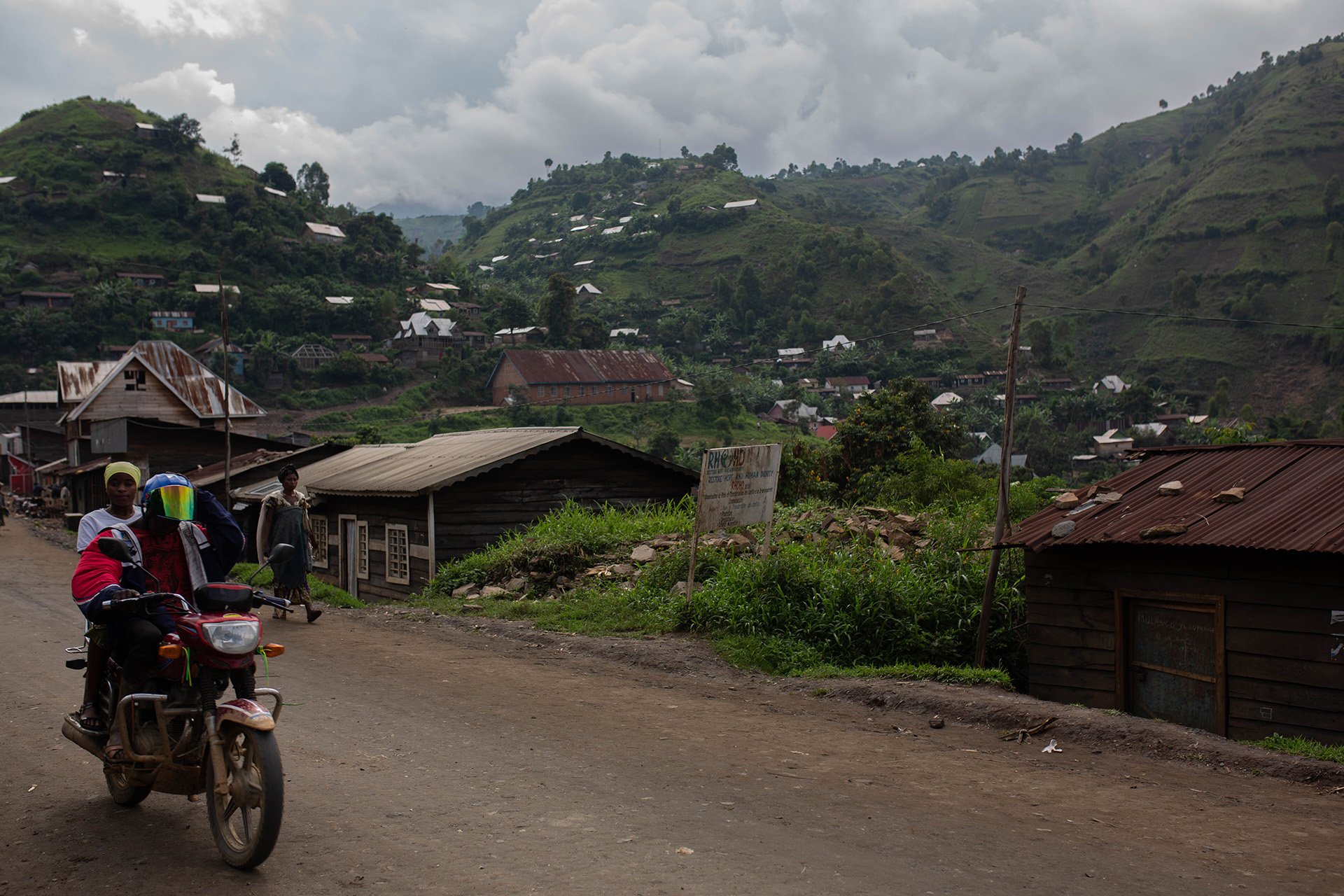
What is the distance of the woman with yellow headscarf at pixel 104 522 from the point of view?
5.38m

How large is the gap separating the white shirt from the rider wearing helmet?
0.05m

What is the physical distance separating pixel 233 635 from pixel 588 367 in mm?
85426

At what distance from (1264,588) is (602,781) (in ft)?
22.0

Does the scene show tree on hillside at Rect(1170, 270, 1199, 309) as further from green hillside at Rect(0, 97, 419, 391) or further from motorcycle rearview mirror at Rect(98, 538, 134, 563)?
motorcycle rearview mirror at Rect(98, 538, 134, 563)

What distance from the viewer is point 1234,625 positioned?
9.48m

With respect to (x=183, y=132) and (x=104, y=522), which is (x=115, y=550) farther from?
(x=183, y=132)

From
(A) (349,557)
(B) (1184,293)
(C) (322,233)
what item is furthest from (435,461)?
(B) (1184,293)

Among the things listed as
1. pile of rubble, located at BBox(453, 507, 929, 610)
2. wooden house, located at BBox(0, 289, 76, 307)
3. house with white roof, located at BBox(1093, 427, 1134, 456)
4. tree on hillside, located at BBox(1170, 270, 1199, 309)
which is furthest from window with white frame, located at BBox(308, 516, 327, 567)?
tree on hillside, located at BBox(1170, 270, 1199, 309)

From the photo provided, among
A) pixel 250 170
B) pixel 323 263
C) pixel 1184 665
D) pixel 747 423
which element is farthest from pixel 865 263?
pixel 1184 665

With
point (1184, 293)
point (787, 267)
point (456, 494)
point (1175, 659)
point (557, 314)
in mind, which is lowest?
point (1175, 659)

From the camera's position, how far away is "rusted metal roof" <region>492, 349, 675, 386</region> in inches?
3388

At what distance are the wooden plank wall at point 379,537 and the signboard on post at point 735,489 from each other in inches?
287

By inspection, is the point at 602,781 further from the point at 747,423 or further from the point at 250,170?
the point at 250,170

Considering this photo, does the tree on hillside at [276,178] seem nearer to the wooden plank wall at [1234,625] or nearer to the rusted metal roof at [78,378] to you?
the rusted metal roof at [78,378]
